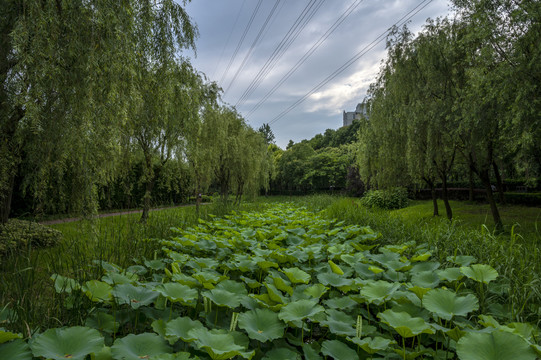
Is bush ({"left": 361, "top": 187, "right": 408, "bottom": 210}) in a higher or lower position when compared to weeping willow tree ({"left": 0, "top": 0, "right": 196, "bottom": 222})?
lower

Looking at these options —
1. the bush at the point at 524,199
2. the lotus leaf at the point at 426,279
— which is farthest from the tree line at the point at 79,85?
the bush at the point at 524,199

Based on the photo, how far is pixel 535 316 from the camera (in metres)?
1.77

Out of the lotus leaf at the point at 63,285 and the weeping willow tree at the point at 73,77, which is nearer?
the lotus leaf at the point at 63,285

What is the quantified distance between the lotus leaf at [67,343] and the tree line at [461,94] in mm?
5932

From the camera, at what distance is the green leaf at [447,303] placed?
135 cm

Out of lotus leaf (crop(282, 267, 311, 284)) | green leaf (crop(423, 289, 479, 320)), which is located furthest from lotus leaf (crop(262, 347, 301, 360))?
green leaf (crop(423, 289, 479, 320))

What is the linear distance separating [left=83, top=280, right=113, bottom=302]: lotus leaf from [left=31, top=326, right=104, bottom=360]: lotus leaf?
0.33 meters

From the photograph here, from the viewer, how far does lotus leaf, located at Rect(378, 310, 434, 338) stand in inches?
46.5

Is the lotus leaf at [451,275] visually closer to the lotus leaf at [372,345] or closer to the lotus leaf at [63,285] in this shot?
the lotus leaf at [372,345]

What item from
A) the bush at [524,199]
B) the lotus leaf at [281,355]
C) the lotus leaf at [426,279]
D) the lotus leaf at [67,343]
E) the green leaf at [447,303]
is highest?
the lotus leaf at [67,343]

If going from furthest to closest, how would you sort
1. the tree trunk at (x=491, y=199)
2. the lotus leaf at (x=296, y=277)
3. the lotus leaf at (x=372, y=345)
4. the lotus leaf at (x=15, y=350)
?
the tree trunk at (x=491, y=199)
the lotus leaf at (x=296, y=277)
the lotus leaf at (x=372, y=345)
the lotus leaf at (x=15, y=350)

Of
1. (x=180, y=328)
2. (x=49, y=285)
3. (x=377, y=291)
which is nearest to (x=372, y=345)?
(x=377, y=291)

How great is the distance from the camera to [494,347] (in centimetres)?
105

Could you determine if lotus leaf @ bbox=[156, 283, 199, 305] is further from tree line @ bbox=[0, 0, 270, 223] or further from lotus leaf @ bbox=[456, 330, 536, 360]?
tree line @ bbox=[0, 0, 270, 223]
